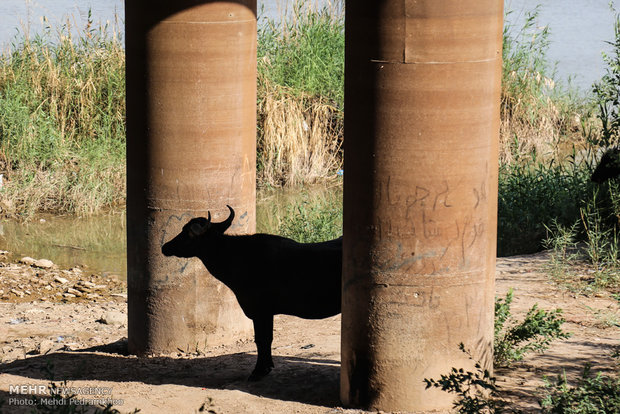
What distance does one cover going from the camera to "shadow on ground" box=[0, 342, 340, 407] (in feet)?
21.7

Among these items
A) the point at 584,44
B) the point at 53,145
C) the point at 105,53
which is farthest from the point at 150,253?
the point at 584,44

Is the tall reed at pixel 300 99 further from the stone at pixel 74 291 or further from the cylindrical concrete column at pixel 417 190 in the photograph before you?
Answer: the cylindrical concrete column at pixel 417 190

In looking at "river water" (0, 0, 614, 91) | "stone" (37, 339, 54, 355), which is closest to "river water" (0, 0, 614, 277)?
"river water" (0, 0, 614, 91)

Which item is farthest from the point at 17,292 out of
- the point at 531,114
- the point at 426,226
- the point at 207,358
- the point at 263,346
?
the point at 531,114

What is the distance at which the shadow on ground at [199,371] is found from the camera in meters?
6.62

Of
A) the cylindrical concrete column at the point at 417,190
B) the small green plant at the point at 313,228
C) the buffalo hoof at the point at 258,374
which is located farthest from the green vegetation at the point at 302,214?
the cylindrical concrete column at the point at 417,190

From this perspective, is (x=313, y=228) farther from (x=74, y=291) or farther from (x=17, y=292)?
(x=17, y=292)

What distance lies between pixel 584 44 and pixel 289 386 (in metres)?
17.1

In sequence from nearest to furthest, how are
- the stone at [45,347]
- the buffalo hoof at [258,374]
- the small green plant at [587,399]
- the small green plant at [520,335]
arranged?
the small green plant at [587,399]
the small green plant at [520,335]
the buffalo hoof at [258,374]
the stone at [45,347]

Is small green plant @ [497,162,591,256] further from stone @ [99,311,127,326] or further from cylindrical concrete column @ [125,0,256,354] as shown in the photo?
stone @ [99,311,127,326]

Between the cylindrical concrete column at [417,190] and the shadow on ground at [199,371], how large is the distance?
0.70 metres

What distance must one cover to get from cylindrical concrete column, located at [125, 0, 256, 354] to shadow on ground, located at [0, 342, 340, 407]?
13.7 inches

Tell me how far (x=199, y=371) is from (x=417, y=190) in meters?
2.73

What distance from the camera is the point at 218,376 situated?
7234mm
